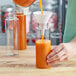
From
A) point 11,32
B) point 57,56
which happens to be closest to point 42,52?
point 57,56

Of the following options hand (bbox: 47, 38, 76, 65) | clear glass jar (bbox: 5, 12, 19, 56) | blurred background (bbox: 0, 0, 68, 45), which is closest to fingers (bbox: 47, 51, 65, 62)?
hand (bbox: 47, 38, 76, 65)

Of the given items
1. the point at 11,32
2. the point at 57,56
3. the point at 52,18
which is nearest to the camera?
the point at 57,56

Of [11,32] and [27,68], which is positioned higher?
[11,32]

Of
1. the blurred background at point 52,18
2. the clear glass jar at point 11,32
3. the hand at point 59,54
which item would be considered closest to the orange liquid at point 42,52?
the hand at point 59,54

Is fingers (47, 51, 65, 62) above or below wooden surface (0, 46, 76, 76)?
above

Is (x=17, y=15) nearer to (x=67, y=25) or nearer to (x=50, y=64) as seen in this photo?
(x=67, y=25)

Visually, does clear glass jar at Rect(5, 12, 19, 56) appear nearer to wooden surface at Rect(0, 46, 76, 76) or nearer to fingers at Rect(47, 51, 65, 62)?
wooden surface at Rect(0, 46, 76, 76)

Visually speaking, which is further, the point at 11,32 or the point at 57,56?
the point at 11,32

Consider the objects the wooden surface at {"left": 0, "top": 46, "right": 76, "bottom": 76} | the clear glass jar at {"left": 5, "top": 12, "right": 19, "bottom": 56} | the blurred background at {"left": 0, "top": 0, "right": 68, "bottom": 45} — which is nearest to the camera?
the wooden surface at {"left": 0, "top": 46, "right": 76, "bottom": 76}

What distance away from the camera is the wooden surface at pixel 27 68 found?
1.25 metres

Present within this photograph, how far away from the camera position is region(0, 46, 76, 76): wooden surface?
125cm

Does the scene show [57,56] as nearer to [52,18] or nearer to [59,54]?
[59,54]

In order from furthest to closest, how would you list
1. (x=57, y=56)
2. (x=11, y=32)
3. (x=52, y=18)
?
(x=52, y=18) < (x=11, y=32) < (x=57, y=56)

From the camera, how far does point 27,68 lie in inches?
52.2
